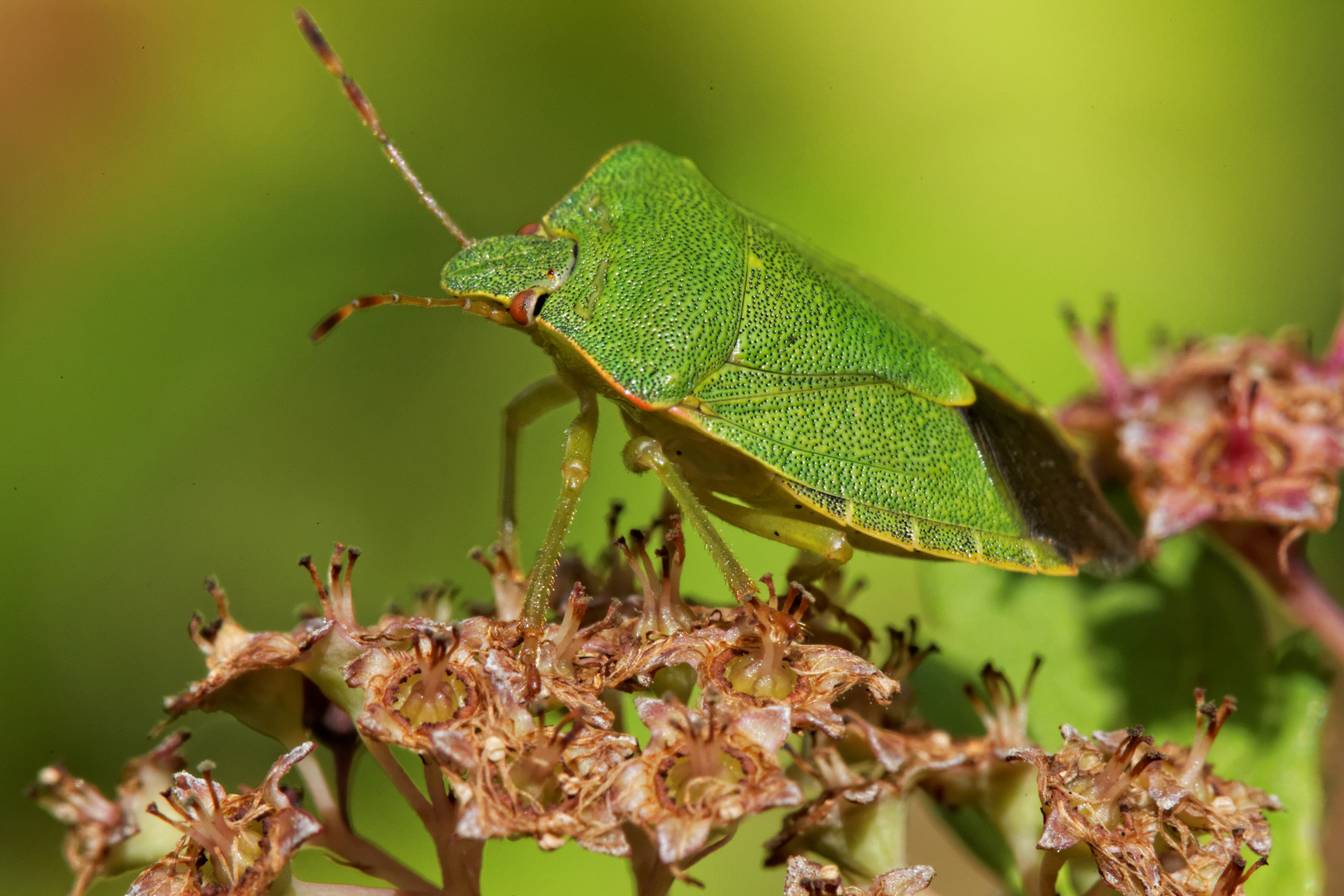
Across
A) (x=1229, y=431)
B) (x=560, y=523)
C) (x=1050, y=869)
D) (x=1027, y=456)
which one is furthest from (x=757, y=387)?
(x=1229, y=431)

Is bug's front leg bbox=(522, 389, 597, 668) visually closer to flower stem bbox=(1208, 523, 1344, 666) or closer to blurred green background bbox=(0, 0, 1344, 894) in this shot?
blurred green background bbox=(0, 0, 1344, 894)

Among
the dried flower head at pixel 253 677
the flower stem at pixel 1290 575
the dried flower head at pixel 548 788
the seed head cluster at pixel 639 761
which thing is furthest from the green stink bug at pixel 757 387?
the flower stem at pixel 1290 575

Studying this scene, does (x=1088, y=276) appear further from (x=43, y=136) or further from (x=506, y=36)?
(x=43, y=136)

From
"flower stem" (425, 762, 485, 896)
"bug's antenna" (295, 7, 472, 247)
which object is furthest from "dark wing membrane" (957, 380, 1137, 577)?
"flower stem" (425, 762, 485, 896)

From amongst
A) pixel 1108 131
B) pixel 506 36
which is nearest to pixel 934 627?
pixel 1108 131

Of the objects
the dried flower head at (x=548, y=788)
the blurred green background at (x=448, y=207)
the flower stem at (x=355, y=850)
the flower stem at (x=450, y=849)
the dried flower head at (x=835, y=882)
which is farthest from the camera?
the blurred green background at (x=448, y=207)

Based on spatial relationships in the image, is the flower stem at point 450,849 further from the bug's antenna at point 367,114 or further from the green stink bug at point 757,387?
the bug's antenna at point 367,114
